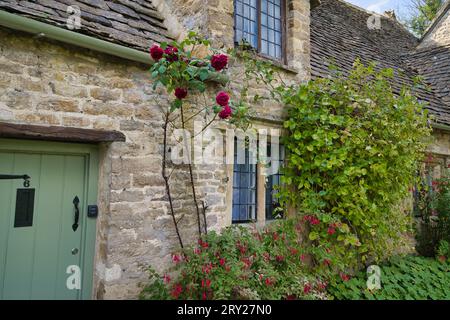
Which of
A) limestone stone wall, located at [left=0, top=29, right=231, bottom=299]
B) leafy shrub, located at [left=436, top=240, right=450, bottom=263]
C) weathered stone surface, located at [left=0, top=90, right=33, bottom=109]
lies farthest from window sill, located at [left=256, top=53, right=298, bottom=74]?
leafy shrub, located at [left=436, top=240, right=450, bottom=263]

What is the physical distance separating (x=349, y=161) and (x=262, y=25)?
246 cm

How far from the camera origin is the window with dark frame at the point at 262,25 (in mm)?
4521

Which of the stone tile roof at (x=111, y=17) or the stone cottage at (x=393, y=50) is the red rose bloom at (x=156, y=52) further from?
the stone cottage at (x=393, y=50)

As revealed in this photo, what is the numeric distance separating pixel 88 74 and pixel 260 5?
9.78ft

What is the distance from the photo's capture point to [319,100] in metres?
4.57

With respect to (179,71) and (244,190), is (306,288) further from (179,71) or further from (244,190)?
(179,71)

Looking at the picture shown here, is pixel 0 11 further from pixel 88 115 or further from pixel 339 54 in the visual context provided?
pixel 339 54

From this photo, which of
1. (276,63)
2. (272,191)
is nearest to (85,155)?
(272,191)

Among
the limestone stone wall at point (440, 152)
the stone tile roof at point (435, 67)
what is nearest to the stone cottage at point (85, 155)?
the limestone stone wall at point (440, 152)

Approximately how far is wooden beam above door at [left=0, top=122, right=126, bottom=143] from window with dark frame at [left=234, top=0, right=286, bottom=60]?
7.70 feet

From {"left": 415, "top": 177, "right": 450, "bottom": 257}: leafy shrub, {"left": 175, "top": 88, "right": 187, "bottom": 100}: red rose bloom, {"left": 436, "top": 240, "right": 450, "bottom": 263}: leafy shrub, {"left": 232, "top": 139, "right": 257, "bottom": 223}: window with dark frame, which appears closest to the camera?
{"left": 175, "top": 88, "right": 187, "bottom": 100}: red rose bloom

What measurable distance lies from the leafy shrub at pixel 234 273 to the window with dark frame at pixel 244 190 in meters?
0.35

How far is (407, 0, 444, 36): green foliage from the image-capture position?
15.9 metres

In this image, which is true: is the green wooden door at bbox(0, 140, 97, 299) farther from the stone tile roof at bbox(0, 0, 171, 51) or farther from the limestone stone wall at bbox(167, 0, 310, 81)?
the limestone stone wall at bbox(167, 0, 310, 81)
